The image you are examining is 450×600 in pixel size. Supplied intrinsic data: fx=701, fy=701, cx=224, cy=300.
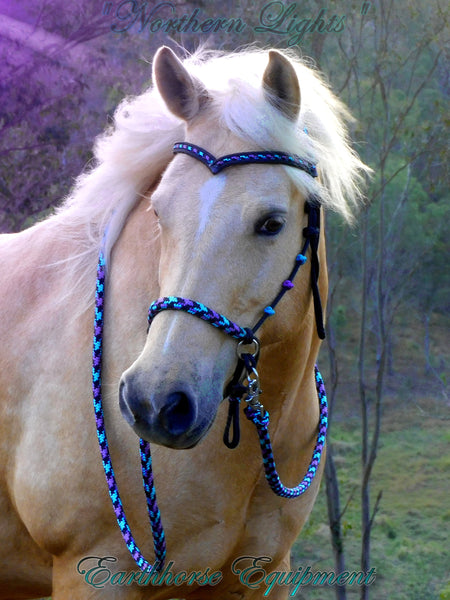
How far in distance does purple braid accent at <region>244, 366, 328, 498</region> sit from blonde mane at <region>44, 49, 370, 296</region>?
69 centimetres

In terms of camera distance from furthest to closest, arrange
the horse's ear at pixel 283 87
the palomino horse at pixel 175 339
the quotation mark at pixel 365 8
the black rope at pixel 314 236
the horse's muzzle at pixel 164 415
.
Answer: the quotation mark at pixel 365 8
the black rope at pixel 314 236
the horse's ear at pixel 283 87
the palomino horse at pixel 175 339
the horse's muzzle at pixel 164 415

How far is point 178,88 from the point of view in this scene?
2117 mm

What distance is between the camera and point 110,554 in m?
2.18

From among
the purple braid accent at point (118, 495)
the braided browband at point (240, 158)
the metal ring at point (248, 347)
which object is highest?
the braided browband at point (240, 158)

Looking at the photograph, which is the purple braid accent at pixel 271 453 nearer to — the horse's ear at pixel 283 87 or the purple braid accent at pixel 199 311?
the purple braid accent at pixel 199 311

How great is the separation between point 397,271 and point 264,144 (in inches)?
249

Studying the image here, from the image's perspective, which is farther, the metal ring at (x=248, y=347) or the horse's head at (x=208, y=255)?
the metal ring at (x=248, y=347)

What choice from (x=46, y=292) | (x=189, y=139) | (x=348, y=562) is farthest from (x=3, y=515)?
(x=348, y=562)

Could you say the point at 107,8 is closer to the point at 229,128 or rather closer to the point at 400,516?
the point at 229,128

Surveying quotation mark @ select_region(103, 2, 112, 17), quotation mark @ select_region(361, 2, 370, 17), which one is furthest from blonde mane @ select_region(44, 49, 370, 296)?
quotation mark @ select_region(103, 2, 112, 17)

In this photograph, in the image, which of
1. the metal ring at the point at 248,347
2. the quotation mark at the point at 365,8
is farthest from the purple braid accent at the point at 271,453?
the quotation mark at the point at 365,8

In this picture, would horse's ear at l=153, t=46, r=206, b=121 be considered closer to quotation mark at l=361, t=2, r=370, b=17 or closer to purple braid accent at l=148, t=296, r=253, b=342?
purple braid accent at l=148, t=296, r=253, b=342

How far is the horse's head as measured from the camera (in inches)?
68.2

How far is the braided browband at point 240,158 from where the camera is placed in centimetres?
193
